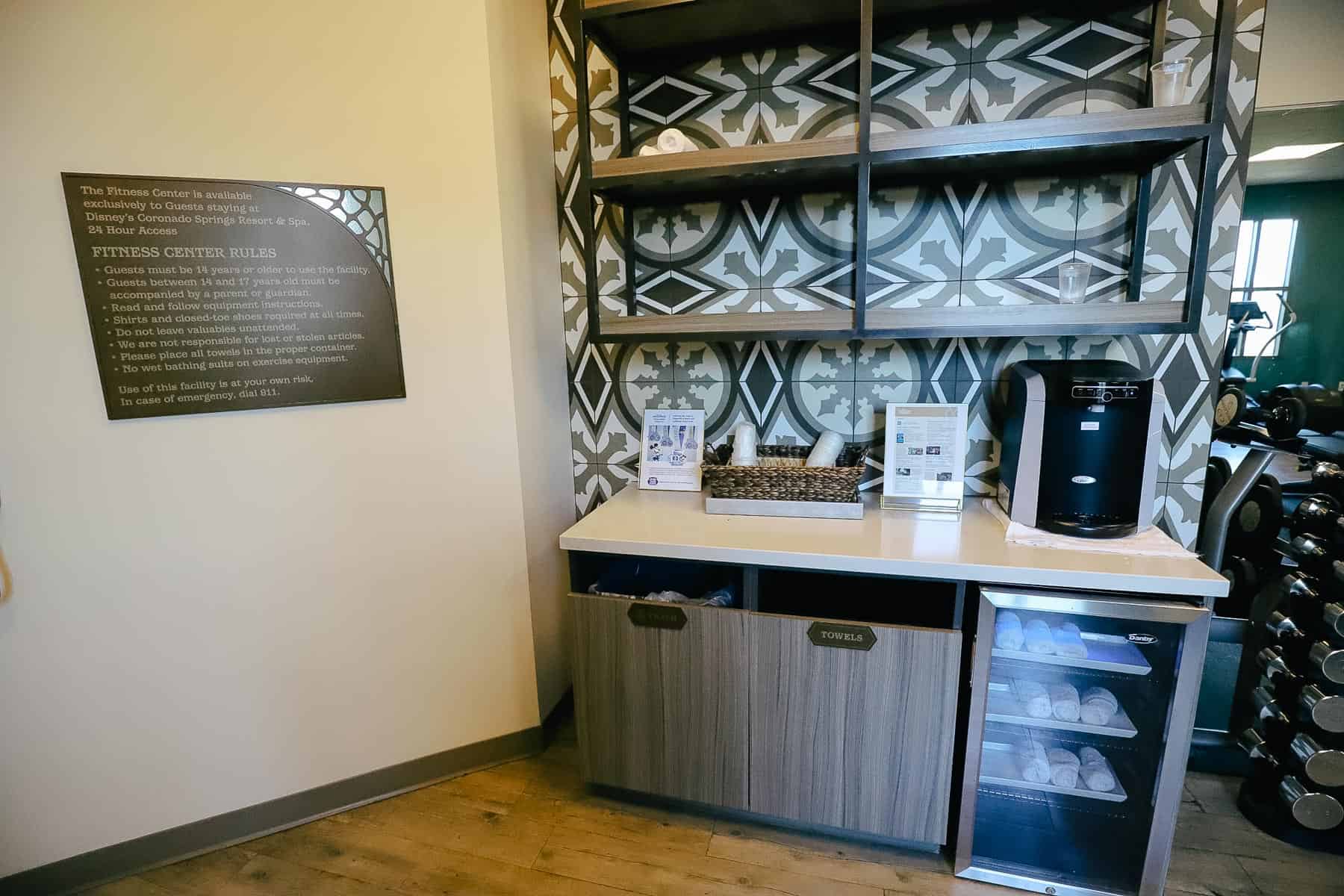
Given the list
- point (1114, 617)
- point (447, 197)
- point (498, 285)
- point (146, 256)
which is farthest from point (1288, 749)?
point (146, 256)

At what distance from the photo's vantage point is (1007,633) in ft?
4.69

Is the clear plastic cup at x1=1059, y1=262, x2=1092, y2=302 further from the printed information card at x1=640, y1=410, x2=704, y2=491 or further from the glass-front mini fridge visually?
the printed information card at x1=640, y1=410, x2=704, y2=491

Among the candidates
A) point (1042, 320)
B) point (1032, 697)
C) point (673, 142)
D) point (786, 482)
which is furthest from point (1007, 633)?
point (673, 142)

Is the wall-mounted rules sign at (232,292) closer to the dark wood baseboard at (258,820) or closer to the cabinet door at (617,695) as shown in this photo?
the cabinet door at (617,695)

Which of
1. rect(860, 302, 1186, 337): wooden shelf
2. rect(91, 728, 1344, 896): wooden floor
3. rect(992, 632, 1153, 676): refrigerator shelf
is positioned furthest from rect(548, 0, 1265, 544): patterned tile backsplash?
rect(91, 728, 1344, 896): wooden floor

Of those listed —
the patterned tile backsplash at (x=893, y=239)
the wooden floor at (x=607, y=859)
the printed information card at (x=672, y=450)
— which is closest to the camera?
the wooden floor at (x=607, y=859)

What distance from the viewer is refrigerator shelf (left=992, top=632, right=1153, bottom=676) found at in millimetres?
1346

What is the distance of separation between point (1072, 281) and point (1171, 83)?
46 centimetres

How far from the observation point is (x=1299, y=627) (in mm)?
1541

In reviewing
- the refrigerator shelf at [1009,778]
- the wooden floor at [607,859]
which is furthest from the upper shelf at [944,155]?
the wooden floor at [607,859]

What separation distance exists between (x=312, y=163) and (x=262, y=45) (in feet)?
0.93

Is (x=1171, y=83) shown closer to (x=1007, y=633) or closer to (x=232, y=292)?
(x=1007, y=633)

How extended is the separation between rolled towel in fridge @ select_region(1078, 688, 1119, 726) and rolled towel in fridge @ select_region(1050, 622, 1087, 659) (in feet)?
0.52

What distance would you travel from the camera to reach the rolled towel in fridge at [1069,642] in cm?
138
